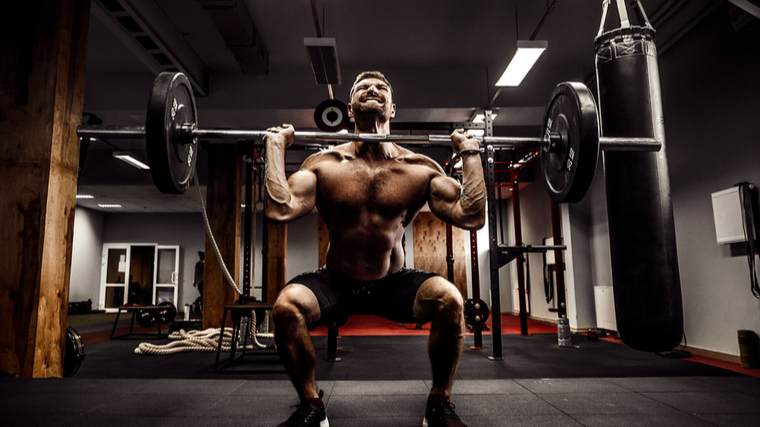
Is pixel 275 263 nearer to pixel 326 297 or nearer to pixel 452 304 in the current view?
pixel 326 297

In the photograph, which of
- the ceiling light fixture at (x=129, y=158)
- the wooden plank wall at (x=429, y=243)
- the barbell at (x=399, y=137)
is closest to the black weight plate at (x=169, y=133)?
the barbell at (x=399, y=137)

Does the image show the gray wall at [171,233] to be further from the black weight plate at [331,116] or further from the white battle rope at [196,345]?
the black weight plate at [331,116]

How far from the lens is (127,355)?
447 cm

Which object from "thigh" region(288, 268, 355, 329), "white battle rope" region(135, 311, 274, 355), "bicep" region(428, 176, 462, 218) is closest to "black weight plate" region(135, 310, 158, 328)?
"white battle rope" region(135, 311, 274, 355)

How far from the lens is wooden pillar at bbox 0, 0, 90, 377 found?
2.30 meters

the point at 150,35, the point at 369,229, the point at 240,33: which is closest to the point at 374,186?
the point at 369,229

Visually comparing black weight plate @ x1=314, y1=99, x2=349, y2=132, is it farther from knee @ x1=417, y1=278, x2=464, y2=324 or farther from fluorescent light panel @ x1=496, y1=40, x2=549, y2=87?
knee @ x1=417, y1=278, x2=464, y2=324

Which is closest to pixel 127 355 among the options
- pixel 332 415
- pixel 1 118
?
pixel 1 118

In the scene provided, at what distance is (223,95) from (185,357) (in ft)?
9.96

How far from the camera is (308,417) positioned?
1532 millimetres

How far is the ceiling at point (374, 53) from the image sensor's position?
13.7 feet

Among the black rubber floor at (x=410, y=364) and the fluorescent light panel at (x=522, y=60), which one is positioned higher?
the fluorescent light panel at (x=522, y=60)

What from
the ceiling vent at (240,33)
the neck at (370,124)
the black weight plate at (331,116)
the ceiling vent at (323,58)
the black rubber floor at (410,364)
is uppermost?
the ceiling vent at (240,33)

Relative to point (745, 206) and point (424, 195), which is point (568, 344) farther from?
point (424, 195)
